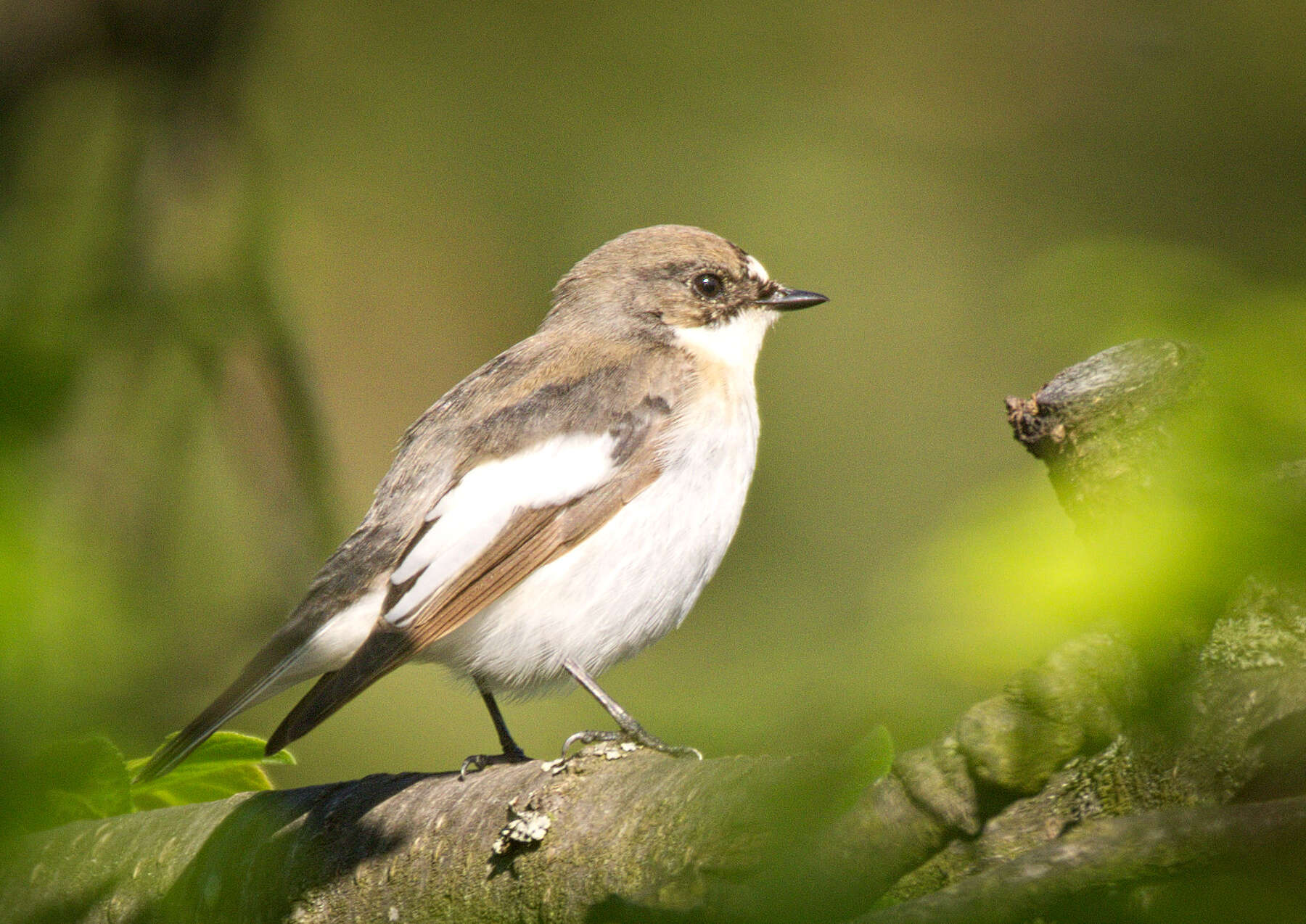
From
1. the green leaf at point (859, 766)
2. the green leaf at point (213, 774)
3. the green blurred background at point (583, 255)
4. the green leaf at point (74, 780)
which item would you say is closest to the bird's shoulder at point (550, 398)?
the green blurred background at point (583, 255)

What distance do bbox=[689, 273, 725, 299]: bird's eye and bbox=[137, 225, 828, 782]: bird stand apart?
1.53 ft

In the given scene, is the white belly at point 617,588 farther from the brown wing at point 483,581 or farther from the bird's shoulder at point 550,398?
the bird's shoulder at point 550,398

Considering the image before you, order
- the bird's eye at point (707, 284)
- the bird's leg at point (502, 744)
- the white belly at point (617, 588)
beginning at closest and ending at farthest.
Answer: the bird's leg at point (502, 744), the white belly at point (617, 588), the bird's eye at point (707, 284)

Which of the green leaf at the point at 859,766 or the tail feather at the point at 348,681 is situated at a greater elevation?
the green leaf at the point at 859,766

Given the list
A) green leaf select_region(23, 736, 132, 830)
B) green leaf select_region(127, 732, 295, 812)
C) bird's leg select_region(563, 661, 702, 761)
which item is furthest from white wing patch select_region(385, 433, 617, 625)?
green leaf select_region(23, 736, 132, 830)

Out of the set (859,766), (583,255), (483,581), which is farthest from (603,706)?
(583,255)

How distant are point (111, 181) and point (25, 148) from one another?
45 centimetres

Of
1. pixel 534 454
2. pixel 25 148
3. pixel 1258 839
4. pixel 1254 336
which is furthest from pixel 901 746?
pixel 25 148

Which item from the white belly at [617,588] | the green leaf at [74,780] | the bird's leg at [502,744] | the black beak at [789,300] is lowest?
the bird's leg at [502,744]

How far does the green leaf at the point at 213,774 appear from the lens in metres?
1.99

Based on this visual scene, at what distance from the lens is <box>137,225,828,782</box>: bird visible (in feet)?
9.29

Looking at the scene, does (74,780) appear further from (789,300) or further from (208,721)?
(789,300)

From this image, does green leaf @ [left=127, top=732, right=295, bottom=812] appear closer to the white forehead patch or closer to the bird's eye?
the bird's eye

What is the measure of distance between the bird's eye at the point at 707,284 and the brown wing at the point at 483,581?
3.05ft
